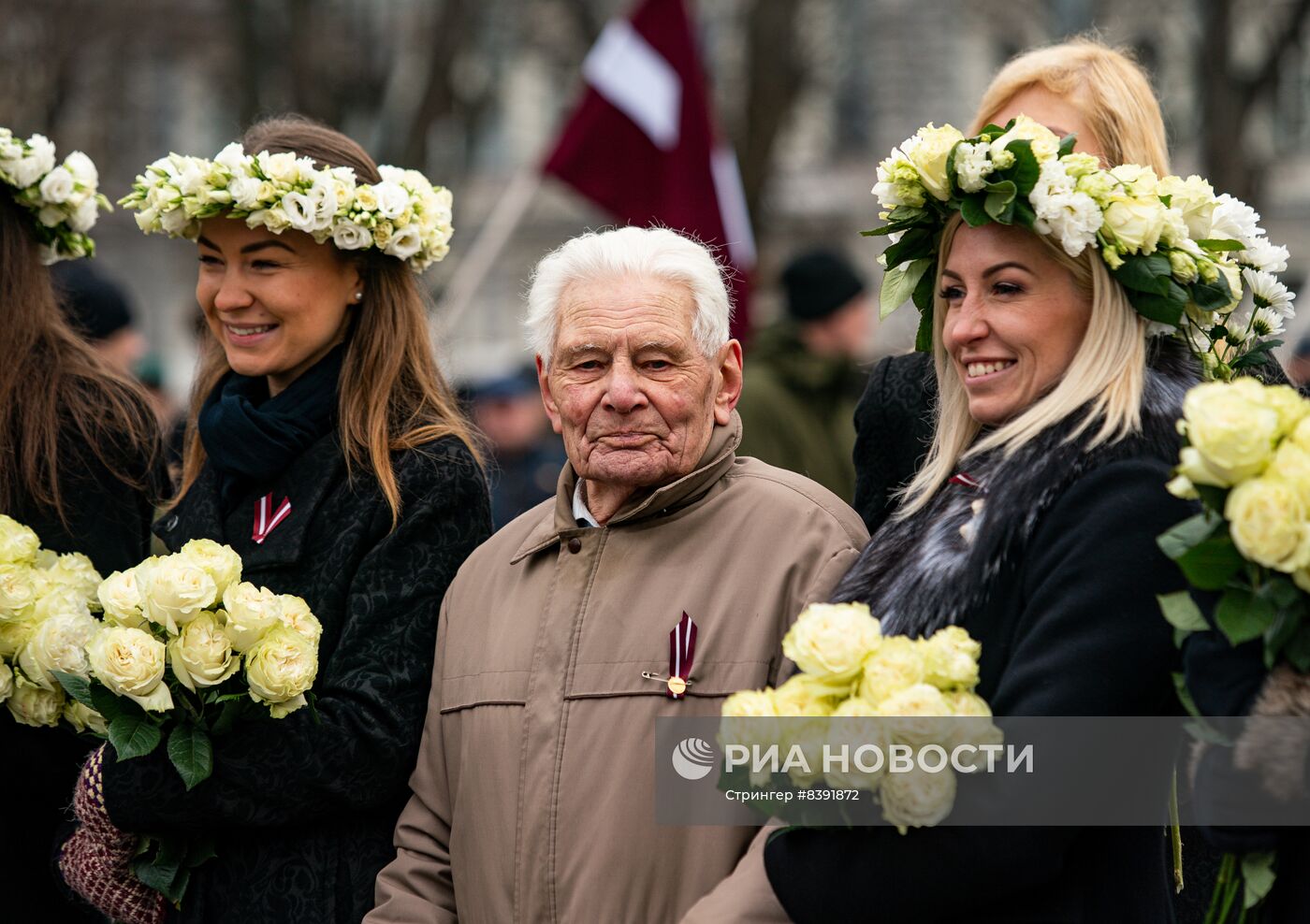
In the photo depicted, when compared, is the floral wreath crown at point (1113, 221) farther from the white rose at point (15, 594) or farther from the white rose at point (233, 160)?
the white rose at point (15, 594)

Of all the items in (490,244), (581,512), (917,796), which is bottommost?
(917,796)

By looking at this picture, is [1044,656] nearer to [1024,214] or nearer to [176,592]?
[1024,214]

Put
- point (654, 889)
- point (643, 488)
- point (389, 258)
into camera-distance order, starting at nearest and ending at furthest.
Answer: point (654, 889) < point (643, 488) < point (389, 258)

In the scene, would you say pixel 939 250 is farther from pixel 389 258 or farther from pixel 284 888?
pixel 284 888

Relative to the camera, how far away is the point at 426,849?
4023 mm

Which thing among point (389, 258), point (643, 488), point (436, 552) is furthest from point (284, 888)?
point (389, 258)

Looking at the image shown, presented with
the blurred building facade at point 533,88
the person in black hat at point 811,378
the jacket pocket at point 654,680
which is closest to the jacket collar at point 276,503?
the jacket pocket at point 654,680

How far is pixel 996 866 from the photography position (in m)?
3.18

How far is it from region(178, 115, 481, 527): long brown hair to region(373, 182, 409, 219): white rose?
11 cm

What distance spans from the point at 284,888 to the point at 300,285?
147 cm

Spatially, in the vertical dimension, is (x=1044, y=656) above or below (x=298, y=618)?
below

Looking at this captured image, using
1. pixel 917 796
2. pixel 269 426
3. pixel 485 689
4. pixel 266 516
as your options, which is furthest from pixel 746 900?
pixel 269 426

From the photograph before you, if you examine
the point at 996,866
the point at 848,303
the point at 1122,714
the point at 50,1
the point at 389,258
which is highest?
the point at 50,1

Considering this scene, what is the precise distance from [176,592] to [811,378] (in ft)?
14.2
